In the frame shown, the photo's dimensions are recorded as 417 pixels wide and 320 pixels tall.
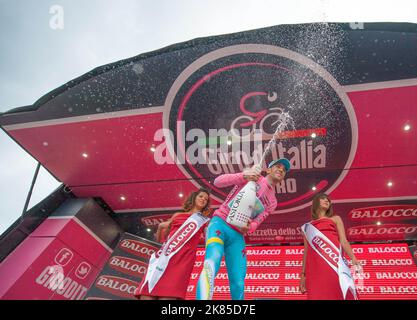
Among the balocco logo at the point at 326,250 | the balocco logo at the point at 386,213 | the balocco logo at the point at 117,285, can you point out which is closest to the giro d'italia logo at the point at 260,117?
the balocco logo at the point at 386,213

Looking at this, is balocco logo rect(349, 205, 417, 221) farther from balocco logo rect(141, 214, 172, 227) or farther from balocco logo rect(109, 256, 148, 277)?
balocco logo rect(109, 256, 148, 277)

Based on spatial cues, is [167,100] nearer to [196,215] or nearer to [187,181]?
[187,181]

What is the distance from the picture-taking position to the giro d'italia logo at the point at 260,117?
4.56 m

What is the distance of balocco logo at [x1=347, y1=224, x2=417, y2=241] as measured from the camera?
610 centimetres

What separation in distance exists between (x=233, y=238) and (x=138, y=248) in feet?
17.0

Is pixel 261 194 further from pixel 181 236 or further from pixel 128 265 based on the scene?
pixel 128 265

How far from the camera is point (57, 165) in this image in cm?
649

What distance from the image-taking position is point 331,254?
7.12 feet

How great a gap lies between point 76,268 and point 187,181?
2.98 metres

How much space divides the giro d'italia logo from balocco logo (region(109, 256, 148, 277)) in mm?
2479

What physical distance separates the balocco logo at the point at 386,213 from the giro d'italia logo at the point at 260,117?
95 centimetres

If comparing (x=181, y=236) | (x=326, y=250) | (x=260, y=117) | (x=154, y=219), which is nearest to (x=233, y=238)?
(x=181, y=236)

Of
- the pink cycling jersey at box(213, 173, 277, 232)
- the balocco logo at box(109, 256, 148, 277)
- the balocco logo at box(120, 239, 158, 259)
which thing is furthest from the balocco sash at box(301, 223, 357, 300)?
the balocco logo at box(120, 239, 158, 259)
